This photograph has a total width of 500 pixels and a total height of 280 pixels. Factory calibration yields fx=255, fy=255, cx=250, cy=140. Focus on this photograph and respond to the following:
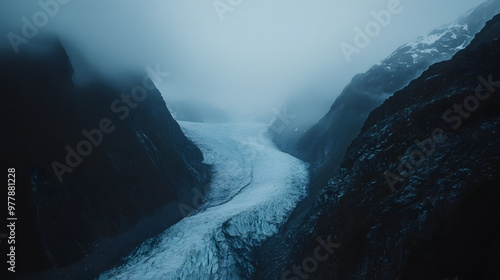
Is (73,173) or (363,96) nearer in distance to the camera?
(73,173)

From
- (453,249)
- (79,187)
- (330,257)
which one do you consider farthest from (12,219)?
(453,249)

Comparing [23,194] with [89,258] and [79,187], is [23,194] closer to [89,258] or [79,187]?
[79,187]

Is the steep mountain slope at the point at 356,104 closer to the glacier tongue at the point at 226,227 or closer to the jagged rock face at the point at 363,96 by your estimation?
the jagged rock face at the point at 363,96

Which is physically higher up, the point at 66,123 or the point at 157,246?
the point at 66,123

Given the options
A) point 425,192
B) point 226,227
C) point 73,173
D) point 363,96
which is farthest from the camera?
point 363,96

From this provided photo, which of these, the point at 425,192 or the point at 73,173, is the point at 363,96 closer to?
the point at 425,192

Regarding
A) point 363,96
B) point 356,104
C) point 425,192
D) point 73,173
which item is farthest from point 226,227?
point 363,96

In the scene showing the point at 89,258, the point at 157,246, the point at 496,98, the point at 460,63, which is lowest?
the point at 496,98
